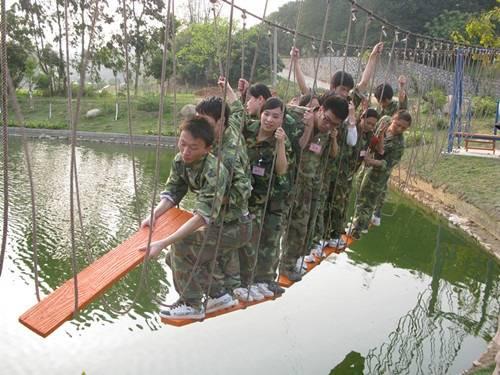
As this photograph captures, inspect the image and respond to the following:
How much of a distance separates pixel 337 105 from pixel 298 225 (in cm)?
92

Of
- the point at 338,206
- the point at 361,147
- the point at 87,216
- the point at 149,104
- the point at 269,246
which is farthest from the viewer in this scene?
the point at 149,104

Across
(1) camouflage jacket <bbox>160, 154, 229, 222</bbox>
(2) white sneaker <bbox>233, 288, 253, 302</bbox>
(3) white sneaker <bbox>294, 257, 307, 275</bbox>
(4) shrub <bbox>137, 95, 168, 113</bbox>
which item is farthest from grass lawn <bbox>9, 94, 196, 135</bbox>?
(1) camouflage jacket <bbox>160, 154, 229, 222</bbox>

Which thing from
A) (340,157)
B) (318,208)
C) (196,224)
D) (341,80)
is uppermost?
(341,80)

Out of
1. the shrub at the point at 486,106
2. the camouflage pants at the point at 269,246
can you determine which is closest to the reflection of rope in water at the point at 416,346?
the camouflage pants at the point at 269,246

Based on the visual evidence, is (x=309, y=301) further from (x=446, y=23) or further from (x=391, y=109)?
(x=446, y=23)

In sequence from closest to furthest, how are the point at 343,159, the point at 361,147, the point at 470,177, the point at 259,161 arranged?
the point at 259,161 → the point at 343,159 → the point at 361,147 → the point at 470,177

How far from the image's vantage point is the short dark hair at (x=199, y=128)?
8.61 ft

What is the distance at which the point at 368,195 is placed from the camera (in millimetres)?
5031

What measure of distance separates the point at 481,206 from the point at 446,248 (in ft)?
A: 3.48

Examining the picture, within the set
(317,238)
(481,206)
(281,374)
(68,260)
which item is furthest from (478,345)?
(68,260)

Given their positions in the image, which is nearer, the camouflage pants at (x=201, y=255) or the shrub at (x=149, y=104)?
the camouflage pants at (x=201, y=255)

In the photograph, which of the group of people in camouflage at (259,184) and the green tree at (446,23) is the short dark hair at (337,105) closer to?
the group of people in camouflage at (259,184)

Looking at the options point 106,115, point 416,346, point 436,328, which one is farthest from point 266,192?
point 106,115

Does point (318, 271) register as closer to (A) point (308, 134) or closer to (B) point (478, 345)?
(B) point (478, 345)
